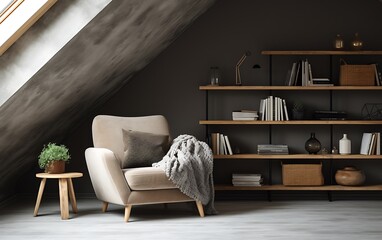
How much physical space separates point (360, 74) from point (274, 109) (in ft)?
3.16

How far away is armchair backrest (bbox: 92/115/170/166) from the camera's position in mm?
6379

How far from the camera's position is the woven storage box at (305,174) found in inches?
277

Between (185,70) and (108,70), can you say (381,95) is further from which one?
(108,70)

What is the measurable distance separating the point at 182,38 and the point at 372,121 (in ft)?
7.24

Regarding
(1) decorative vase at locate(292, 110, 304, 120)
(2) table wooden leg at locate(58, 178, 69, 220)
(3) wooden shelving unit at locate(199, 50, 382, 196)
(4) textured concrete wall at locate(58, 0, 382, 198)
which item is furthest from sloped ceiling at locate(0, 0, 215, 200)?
(1) decorative vase at locate(292, 110, 304, 120)

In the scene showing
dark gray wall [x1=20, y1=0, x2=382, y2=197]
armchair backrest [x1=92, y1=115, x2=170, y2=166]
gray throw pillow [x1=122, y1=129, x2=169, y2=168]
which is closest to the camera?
gray throw pillow [x1=122, y1=129, x2=169, y2=168]

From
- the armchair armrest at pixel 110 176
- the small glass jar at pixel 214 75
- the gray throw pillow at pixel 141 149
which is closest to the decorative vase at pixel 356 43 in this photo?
the small glass jar at pixel 214 75

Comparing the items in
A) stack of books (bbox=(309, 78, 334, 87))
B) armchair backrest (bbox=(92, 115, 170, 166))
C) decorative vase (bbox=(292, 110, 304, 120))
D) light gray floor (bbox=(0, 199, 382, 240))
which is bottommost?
light gray floor (bbox=(0, 199, 382, 240))

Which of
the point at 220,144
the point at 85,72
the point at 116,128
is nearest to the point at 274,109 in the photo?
the point at 220,144

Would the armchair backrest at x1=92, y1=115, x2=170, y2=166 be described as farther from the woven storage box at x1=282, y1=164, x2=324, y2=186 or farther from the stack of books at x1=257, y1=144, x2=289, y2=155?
the woven storage box at x1=282, y1=164, x2=324, y2=186

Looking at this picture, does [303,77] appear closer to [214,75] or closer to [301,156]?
[301,156]

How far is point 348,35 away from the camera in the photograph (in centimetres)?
743

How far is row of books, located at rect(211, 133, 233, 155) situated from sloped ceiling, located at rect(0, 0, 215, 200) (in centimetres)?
111

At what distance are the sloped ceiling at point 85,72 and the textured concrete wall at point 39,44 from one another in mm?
58
